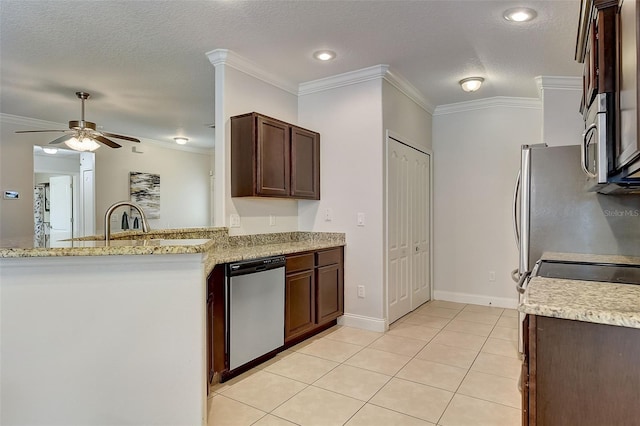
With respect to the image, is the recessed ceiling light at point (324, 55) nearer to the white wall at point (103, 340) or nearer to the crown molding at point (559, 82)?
the crown molding at point (559, 82)

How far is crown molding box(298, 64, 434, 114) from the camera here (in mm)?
3693

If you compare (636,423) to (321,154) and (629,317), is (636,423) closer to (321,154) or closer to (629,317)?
(629,317)

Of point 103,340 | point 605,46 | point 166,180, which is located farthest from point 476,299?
point 166,180

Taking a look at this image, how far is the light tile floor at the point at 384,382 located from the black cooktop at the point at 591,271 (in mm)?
862

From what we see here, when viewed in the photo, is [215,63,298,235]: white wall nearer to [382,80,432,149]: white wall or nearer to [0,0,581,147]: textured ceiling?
[0,0,581,147]: textured ceiling

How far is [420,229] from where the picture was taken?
4.74 meters

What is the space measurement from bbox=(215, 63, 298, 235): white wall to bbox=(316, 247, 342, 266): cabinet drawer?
0.60m

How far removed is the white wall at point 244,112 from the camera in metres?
3.34

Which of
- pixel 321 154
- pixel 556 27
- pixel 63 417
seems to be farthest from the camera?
pixel 321 154

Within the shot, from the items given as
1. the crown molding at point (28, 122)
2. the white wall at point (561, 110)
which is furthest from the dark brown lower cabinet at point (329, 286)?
Result: the crown molding at point (28, 122)

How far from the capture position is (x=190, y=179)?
816cm

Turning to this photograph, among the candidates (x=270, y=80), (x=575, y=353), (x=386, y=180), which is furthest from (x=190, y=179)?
(x=575, y=353)

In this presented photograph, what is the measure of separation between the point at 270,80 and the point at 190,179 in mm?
4955

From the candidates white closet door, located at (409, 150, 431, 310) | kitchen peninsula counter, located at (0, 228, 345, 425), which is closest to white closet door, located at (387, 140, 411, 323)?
white closet door, located at (409, 150, 431, 310)
